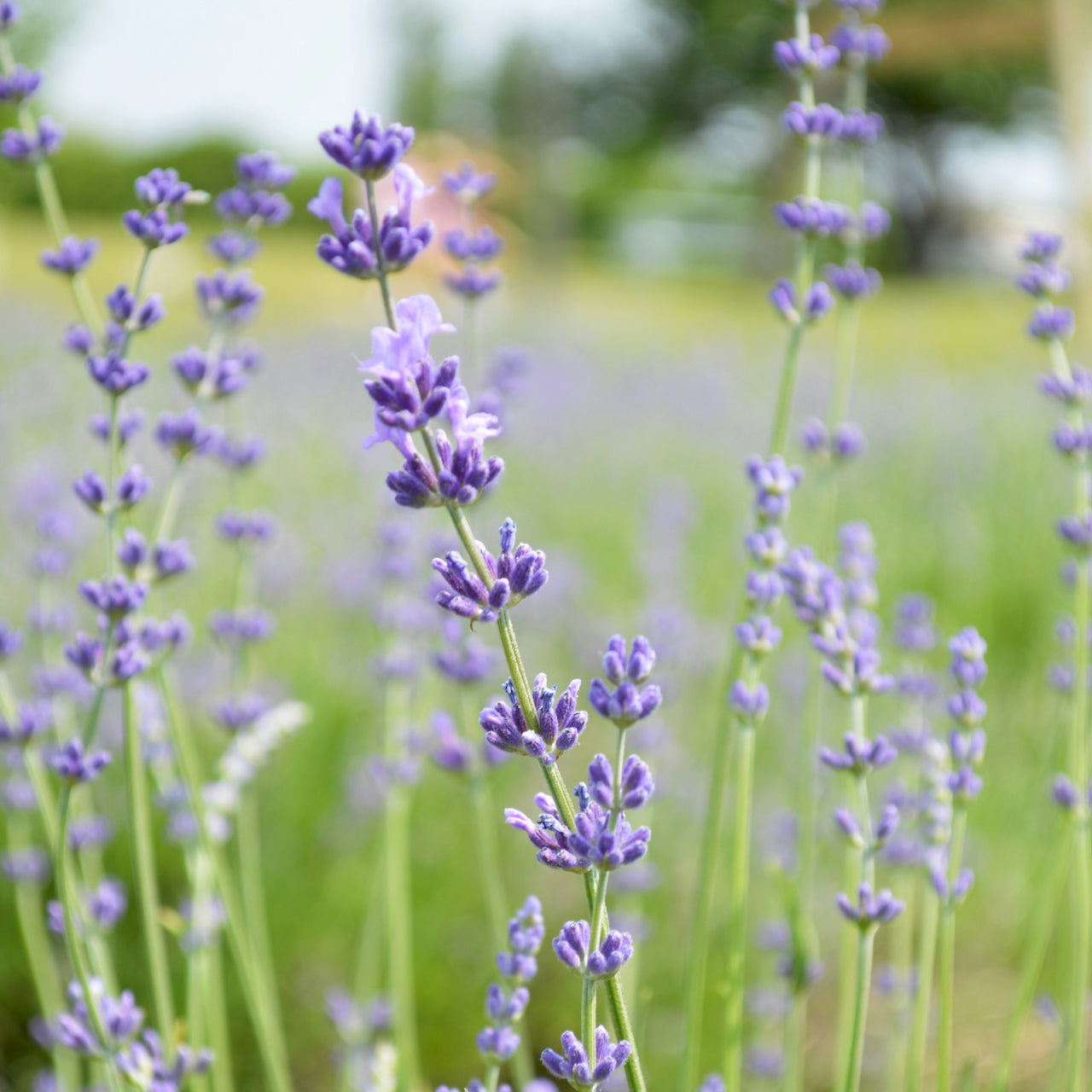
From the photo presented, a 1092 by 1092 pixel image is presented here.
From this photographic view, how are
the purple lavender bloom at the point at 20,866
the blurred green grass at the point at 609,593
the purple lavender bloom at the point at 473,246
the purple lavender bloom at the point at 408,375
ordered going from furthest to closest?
the blurred green grass at the point at 609,593 < the purple lavender bloom at the point at 20,866 < the purple lavender bloom at the point at 473,246 < the purple lavender bloom at the point at 408,375

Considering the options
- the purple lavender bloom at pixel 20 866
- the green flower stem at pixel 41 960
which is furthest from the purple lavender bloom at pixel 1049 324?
the purple lavender bloom at pixel 20 866

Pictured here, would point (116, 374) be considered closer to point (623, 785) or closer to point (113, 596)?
point (113, 596)

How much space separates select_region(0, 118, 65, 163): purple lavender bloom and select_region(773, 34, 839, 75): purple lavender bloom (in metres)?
0.71

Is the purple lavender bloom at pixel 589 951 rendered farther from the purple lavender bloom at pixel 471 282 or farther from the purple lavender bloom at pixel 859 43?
the purple lavender bloom at pixel 859 43

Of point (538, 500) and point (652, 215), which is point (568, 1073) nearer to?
point (538, 500)

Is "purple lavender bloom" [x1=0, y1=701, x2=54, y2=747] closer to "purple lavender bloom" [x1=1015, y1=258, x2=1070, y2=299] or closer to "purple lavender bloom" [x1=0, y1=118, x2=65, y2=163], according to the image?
"purple lavender bloom" [x1=0, y1=118, x2=65, y2=163]

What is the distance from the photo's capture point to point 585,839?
0.65 metres

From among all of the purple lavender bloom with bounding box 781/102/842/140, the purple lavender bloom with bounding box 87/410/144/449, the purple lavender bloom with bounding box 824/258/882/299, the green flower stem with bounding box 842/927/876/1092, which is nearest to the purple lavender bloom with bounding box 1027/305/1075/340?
the purple lavender bloom with bounding box 824/258/882/299

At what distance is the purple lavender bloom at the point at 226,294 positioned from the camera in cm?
117

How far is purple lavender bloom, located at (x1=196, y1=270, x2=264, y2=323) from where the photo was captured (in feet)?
3.85

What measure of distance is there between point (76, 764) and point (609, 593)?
2908 millimetres

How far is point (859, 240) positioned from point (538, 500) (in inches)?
126

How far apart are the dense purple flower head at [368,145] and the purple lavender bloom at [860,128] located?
2.53 ft

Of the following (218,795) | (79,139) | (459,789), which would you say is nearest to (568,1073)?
(218,795)
